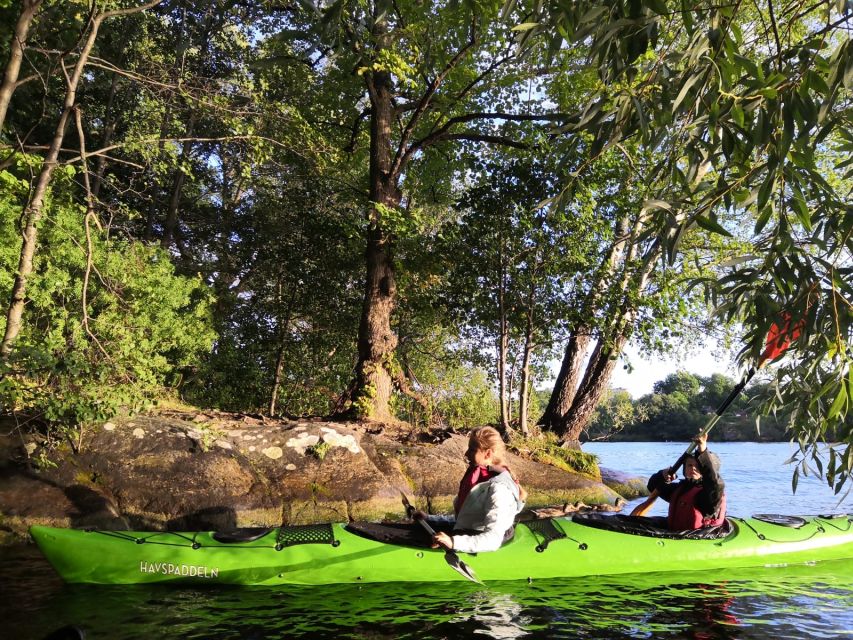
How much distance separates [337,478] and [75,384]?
130 inches

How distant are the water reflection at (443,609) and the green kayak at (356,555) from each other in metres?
0.11

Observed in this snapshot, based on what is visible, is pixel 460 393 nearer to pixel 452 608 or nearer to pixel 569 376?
pixel 569 376

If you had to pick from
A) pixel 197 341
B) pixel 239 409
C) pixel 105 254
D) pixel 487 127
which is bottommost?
pixel 239 409

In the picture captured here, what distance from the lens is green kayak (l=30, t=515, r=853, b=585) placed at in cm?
491

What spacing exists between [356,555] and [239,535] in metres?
1.04

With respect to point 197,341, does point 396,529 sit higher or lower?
lower

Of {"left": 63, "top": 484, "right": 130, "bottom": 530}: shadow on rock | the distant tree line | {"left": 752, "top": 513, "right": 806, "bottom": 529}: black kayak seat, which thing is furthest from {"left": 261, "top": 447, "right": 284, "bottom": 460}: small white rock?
the distant tree line

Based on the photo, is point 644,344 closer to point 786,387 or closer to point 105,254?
point 786,387

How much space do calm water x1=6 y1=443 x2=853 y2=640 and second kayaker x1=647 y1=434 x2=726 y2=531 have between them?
0.54 metres

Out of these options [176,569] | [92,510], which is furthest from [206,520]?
[176,569]

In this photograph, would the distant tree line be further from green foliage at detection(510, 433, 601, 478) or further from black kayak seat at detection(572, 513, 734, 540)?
black kayak seat at detection(572, 513, 734, 540)

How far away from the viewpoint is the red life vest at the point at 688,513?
6109mm

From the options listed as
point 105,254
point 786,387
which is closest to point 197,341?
point 105,254

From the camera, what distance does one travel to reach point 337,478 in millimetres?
7957
